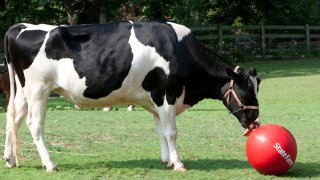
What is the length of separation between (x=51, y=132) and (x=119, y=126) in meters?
1.81

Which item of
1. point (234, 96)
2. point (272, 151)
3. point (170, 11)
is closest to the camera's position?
point (272, 151)

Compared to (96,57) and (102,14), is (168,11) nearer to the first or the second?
(102,14)

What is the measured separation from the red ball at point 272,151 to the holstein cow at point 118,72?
0.61 metres

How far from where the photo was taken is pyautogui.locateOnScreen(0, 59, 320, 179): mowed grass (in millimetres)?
8977

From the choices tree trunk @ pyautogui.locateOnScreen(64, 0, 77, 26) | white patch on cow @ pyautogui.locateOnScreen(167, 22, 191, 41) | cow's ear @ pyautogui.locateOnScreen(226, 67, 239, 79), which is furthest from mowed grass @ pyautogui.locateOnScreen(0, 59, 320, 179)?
tree trunk @ pyautogui.locateOnScreen(64, 0, 77, 26)

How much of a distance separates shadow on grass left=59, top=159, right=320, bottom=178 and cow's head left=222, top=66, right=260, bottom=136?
2.15 ft

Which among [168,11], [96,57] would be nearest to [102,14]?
[168,11]

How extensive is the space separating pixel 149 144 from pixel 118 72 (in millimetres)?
2974

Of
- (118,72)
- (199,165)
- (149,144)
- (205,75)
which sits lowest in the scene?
(149,144)

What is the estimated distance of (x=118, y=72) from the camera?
9094 mm

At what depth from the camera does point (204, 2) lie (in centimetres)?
4216

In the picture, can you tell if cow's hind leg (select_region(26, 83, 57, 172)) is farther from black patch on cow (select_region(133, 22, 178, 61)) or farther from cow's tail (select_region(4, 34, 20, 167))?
black patch on cow (select_region(133, 22, 178, 61))

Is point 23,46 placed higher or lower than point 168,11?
higher

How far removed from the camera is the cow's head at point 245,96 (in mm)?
9258
